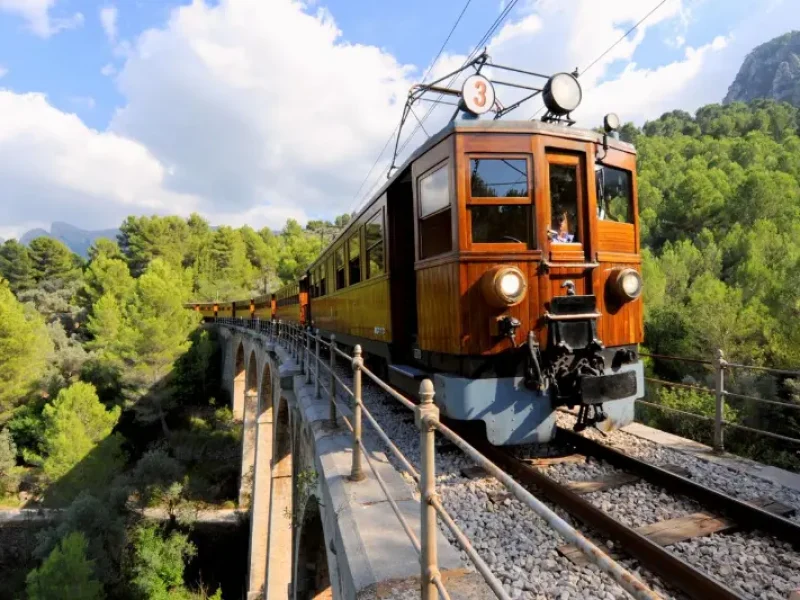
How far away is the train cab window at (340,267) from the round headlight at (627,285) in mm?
5055

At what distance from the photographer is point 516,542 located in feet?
9.44

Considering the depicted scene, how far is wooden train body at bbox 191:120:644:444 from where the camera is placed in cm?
405

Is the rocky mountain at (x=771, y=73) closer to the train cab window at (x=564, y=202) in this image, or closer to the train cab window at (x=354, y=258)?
the train cab window at (x=354, y=258)

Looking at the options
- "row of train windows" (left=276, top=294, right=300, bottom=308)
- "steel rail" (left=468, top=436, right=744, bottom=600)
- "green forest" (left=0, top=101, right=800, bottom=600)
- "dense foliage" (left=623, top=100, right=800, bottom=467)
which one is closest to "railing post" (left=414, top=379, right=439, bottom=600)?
"steel rail" (left=468, top=436, right=744, bottom=600)

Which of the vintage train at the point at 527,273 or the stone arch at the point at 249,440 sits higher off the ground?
the vintage train at the point at 527,273

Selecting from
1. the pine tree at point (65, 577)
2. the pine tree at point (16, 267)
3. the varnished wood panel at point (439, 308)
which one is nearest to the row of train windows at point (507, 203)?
the varnished wood panel at point (439, 308)

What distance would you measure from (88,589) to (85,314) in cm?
3458

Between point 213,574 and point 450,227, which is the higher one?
point 450,227

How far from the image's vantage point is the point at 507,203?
425 centimetres

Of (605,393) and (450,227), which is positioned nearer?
(605,393)

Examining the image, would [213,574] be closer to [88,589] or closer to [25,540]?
[88,589]

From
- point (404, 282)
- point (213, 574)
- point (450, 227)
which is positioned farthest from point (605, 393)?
point (213, 574)

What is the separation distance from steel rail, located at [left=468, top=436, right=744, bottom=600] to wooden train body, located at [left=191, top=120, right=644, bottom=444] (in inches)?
19.7

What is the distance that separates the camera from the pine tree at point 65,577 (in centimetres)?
1412
